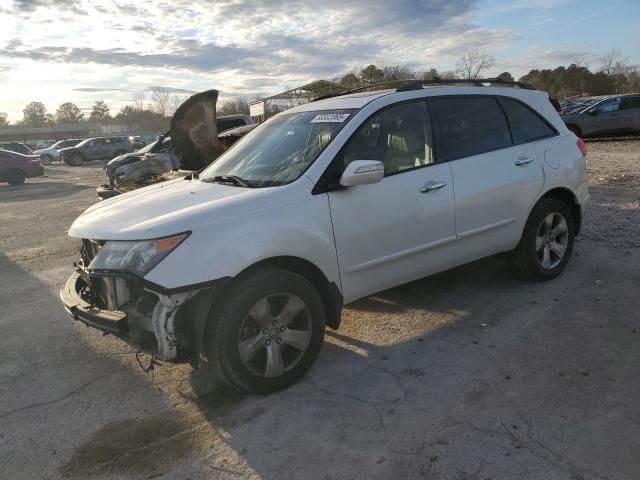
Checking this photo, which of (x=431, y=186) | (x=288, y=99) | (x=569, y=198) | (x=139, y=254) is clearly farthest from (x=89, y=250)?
(x=288, y=99)

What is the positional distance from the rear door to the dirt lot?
0.65 m

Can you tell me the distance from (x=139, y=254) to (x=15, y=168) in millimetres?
21716

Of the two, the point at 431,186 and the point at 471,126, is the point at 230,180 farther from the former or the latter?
the point at 471,126

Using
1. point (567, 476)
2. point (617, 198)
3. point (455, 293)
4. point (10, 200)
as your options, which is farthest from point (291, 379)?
point (10, 200)

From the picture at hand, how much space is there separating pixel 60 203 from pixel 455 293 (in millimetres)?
12392

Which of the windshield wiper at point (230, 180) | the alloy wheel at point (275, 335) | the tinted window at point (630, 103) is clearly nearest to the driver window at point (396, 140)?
the windshield wiper at point (230, 180)

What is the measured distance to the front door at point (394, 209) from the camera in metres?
3.65

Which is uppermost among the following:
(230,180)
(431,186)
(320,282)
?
(230,180)

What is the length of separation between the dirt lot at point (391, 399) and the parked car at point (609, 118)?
1508 centimetres

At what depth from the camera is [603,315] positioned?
14.0ft

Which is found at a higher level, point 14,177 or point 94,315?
point 14,177

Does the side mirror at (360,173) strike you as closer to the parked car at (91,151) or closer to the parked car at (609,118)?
the parked car at (609,118)

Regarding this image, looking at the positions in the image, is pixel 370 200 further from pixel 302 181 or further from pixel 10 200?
pixel 10 200

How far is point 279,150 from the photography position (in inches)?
160
